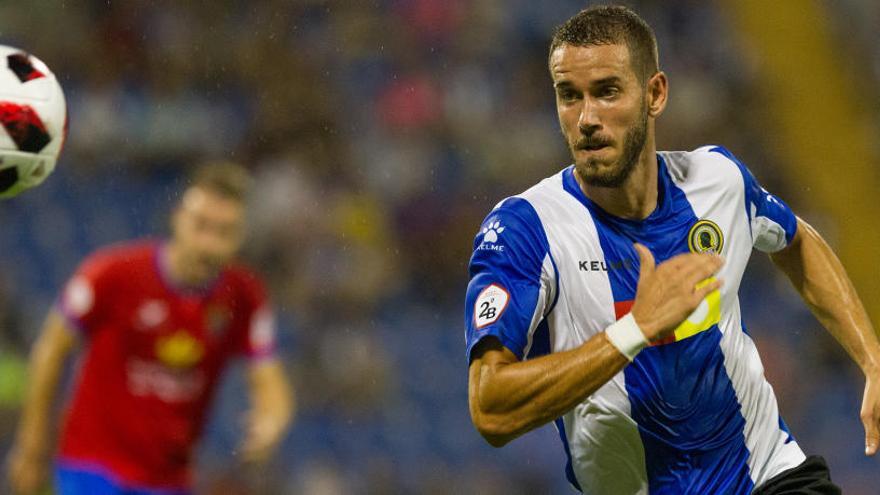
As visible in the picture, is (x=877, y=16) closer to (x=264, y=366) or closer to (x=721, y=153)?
(x=264, y=366)

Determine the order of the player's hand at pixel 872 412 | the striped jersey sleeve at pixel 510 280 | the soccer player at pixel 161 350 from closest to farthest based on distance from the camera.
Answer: the striped jersey sleeve at pixel 510 280
the player's hand at pixel 872 412
the soccer player at pixel 161 350

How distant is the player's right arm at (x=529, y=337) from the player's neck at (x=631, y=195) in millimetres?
435

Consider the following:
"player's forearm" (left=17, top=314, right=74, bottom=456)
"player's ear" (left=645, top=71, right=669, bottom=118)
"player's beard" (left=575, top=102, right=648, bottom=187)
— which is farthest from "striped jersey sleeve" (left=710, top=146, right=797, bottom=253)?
"player's forearm" (left=17, top=314, right=74, bottom=456)

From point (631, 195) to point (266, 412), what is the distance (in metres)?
3.64

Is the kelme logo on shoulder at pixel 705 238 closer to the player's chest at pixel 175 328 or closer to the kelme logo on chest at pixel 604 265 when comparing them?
the kelme logo on chest at pixel 604 265

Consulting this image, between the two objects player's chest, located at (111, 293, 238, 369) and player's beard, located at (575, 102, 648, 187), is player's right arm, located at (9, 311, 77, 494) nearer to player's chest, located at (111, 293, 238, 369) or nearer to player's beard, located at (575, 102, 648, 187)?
player's chest, located at (111, 293, 238, 369)

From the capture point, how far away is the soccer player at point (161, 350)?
287 inches

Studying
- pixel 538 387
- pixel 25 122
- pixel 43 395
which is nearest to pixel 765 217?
pixel 538 387

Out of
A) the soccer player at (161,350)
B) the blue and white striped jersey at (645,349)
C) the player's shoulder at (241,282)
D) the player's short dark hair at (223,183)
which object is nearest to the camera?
the blue and white striped jersey at (645,349)

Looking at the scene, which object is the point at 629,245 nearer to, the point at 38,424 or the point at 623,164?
the point at 623,164

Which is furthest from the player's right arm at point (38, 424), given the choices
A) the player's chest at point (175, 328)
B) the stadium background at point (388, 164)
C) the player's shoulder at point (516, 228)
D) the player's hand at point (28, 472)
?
the player's shoulder at point (516, 228)

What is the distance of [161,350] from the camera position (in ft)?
24.3

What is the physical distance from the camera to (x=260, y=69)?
12.5m

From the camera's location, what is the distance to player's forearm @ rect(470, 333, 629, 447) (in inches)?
141
